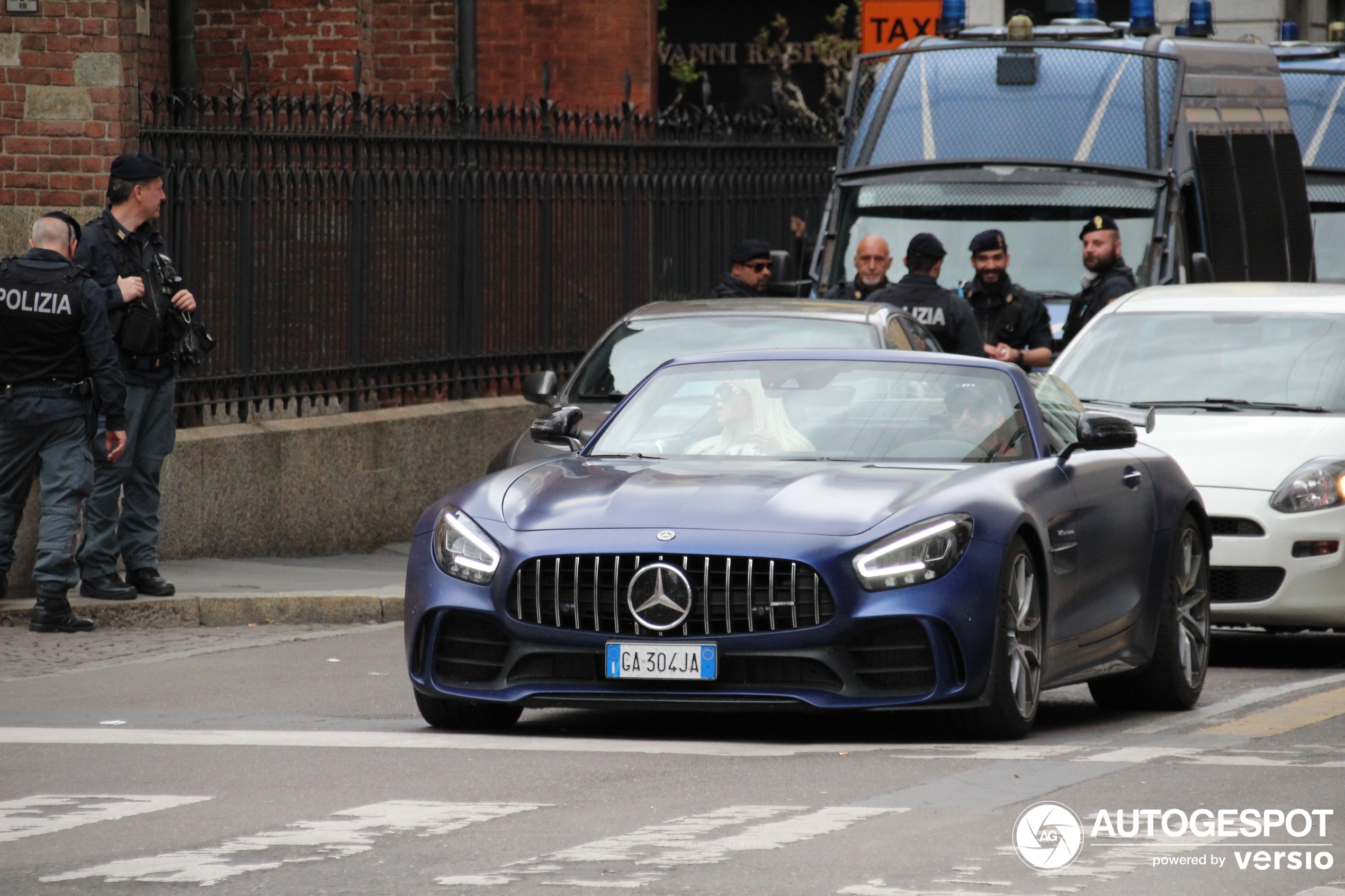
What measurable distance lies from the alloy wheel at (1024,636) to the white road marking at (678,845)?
4.73 ft

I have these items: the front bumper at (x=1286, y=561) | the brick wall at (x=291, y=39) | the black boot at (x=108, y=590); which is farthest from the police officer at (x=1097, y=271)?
the brick wall at (x=291, y=39)

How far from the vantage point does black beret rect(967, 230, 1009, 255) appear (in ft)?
49.1

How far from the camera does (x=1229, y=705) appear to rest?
9.88m

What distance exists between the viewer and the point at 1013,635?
8305mm

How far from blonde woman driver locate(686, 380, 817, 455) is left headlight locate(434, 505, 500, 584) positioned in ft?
3.52

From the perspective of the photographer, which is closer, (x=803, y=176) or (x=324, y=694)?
(x=324, y=694)

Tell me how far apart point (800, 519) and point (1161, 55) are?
10172 millimetres

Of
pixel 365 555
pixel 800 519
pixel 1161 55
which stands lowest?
pixel 365 555

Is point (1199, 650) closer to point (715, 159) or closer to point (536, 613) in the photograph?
point (536, 613)

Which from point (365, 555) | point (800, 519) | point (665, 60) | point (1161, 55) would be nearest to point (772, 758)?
point (800, 519)

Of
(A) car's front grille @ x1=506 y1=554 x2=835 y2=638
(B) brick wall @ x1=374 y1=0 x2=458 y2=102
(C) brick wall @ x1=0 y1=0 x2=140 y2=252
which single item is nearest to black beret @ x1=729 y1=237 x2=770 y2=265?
(C) brick wall @ x1=0 y1=0 x2=140 y2=252

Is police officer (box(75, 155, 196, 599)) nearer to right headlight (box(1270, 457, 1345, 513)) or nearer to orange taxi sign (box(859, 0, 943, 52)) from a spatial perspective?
right headlight (box(1270, 457, 1345, 513))

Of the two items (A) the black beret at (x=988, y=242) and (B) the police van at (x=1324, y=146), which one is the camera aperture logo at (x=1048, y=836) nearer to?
(A) the black beret at (x=988, y=242)

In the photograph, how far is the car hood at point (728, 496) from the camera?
26.7 ft
